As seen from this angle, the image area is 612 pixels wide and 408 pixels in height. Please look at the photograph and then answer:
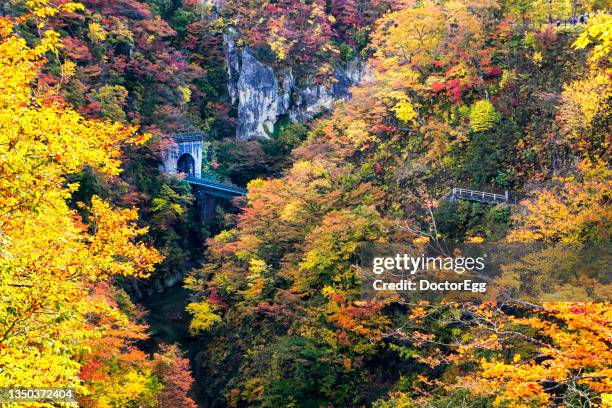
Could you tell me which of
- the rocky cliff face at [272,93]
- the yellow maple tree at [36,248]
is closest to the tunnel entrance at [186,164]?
the rocky cliff face at [272,93]

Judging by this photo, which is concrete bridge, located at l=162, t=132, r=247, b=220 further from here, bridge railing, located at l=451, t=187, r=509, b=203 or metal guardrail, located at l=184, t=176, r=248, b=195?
bridge railing, located at l=451, t=187, r=509, b=203

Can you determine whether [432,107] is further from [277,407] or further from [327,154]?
[277,407]

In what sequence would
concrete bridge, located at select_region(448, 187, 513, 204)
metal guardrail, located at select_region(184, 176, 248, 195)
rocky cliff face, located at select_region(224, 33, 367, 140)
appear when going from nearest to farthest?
concrete bridge, located at select_region(448, 187, 513, 204) → metal guardrail, located at select_region(184, 176, 248, 195) → rocky cliff face, located at select_region(224, 33, 367, 140)

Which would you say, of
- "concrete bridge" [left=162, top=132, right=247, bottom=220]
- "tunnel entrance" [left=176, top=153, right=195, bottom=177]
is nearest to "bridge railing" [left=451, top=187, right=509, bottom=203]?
"concrete bridge" [left=162, top=132, right=247, bottom=220]

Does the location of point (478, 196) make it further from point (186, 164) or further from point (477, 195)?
point (186, 164)

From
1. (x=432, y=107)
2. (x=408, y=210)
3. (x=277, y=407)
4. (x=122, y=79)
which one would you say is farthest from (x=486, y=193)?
(x=122, y=79)

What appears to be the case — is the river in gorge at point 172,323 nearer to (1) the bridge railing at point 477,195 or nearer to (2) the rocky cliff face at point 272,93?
(1) the bridge railing at point 477,195
